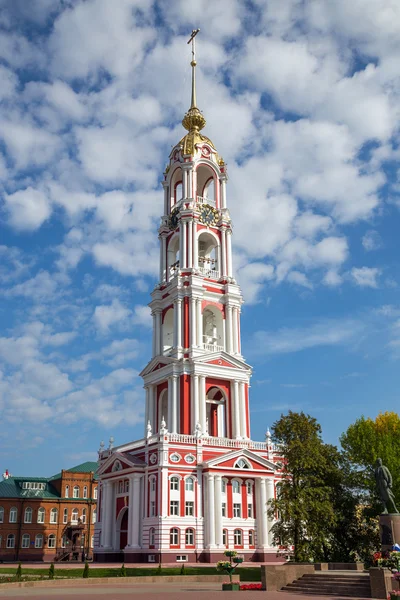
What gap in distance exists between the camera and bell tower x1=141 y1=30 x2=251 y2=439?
53.4 m

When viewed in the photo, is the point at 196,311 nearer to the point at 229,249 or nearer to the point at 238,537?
the point at 229,249

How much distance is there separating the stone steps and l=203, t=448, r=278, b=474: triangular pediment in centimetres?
2091

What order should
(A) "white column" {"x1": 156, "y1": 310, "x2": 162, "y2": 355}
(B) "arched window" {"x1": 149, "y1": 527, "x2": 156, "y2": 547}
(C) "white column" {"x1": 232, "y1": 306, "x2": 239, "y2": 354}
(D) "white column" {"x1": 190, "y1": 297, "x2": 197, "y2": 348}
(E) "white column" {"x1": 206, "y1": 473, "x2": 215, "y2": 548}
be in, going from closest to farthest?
(B) "arched window" {"x1": 149, "y1": 527, "x2": 156, "y2": 547}, (E) "white column" {"x1": 206, "y1": 473, "x2": 215, "y2": 548}, (D) "white column" {"x1": 190, "y1": 297, "x2": 197, "y2": 348}, (C) "white column" {"x1": 232, "y1": 306, "x2": 239, "y2": 354}, (A) "white column" {"x1": 156, "y1": 310, "x2": 162, "y2": 355}

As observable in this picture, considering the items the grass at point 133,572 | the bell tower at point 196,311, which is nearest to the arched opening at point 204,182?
the bell tower at point 196,311

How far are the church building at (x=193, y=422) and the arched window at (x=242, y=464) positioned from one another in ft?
0.26

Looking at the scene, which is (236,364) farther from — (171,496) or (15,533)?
(15,533)

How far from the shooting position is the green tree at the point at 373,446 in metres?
48.5

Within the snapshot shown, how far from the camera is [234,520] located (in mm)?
47531

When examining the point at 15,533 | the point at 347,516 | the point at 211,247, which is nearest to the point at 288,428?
the point at 347,516

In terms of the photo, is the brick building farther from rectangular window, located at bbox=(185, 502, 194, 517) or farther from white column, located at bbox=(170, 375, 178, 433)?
rectangular window, located at bbox=(185, 502, 194, 517)

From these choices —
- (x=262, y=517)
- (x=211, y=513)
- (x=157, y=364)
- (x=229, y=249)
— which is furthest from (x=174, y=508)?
(x=229, y=249)

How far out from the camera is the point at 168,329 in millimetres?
61031

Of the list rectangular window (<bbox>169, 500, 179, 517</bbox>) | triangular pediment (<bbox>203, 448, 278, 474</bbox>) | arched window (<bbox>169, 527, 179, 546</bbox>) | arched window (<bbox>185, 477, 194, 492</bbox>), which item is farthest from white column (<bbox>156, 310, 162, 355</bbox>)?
arched window (<bbox>169, 527, 179, 546</bbox>)

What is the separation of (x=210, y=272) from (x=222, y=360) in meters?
9.65
